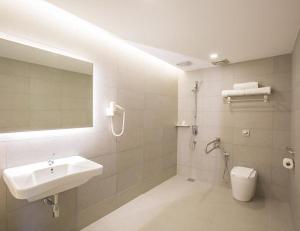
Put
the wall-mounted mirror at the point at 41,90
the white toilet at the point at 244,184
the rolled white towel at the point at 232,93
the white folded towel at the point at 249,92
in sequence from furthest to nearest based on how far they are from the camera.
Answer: the rolled white towel at the point at 232,93, the white folded towel at the point at 249,92, the white toilet at the point at 244,184, the wall-mounted mirror at the point at 41,90

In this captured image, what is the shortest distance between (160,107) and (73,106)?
1.72 metres

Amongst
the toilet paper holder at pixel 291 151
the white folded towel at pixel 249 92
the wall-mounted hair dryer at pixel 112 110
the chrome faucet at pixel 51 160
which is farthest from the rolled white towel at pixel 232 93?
the chrome faucet at pixel 51 160

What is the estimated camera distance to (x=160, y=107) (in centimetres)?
334

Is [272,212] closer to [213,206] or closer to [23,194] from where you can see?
[213,206]

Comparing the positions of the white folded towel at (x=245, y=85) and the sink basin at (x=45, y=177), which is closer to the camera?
the sink basin at (x=45, y=177)

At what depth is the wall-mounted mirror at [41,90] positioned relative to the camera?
1509 mm

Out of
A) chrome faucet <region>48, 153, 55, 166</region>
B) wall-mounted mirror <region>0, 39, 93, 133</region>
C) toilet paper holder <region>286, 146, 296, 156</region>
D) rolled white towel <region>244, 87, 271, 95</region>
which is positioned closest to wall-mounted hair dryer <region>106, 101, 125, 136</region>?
wall-mounted mirror <region>0, 39, 93, 133</region>

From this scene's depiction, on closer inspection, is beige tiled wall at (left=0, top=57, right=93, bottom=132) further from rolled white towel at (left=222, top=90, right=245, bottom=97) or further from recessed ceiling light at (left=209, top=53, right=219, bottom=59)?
rolled white towel at (left=222, top=90, right=245, bottom=97)

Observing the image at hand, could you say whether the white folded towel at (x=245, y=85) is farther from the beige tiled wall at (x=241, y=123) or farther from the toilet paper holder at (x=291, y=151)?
the toilet paper holder at (x=291, y=151)

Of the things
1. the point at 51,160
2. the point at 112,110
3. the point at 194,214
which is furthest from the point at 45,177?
the point at 194,214

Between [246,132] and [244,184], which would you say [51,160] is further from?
[246,132]

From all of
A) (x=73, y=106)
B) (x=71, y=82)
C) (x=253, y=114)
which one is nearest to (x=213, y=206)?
(x=253, y=114)

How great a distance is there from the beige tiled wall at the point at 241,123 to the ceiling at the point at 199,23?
47 centimetres

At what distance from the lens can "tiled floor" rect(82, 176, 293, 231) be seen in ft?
7.07
